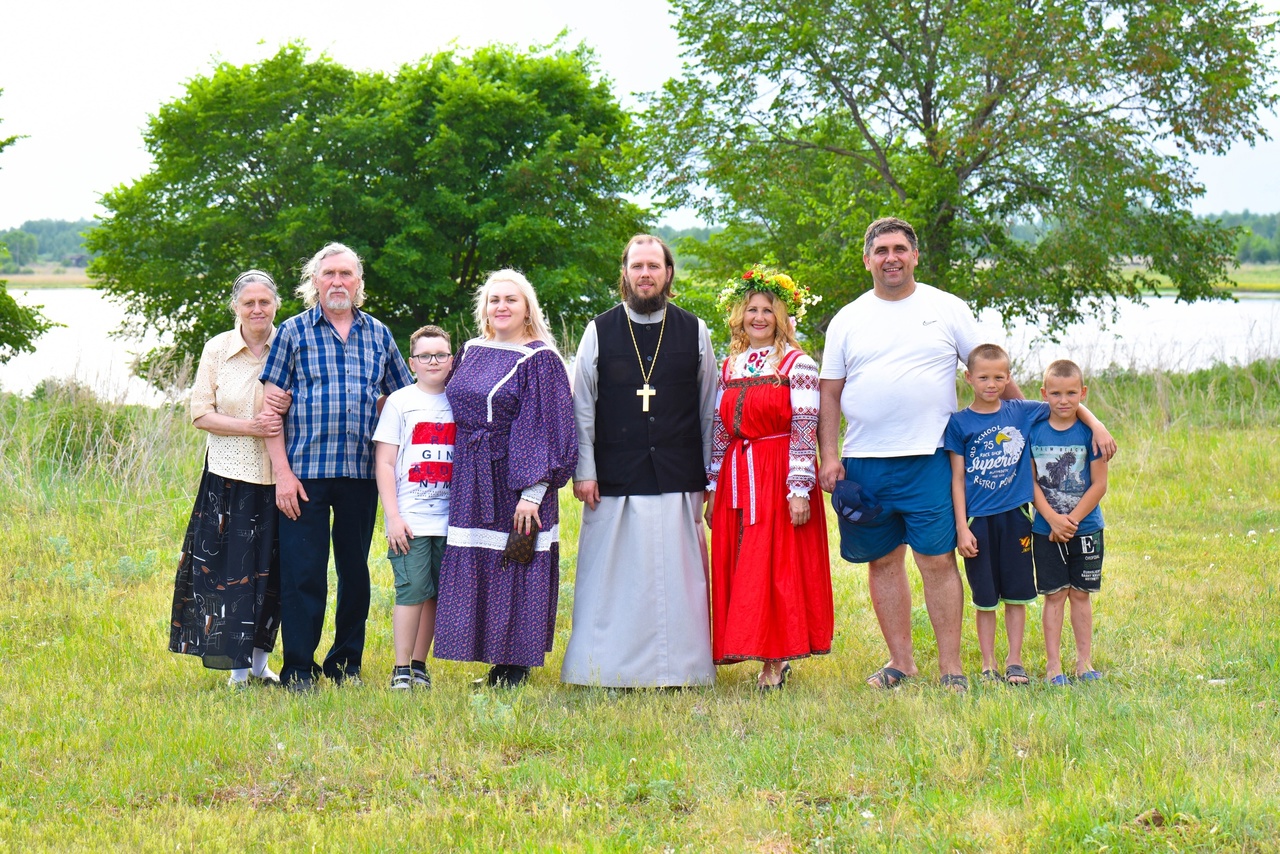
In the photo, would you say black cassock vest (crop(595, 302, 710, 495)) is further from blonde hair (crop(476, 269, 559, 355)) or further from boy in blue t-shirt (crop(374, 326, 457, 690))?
boy in blue t-shirt (crop(374, 326, 457, 690))

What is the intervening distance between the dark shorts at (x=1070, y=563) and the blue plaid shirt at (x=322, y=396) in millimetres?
3115

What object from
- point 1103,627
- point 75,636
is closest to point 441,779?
point 75,636

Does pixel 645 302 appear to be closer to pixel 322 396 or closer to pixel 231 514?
pixel 322 396

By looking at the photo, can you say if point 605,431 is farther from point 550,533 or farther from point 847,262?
point 847,262

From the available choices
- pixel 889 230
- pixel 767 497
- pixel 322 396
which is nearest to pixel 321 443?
pixel 322 396

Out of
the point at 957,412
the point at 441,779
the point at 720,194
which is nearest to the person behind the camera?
the point at 441,779

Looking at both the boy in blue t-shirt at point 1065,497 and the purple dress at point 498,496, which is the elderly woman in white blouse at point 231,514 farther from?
the boy in blue t-shirt at point 1065,497

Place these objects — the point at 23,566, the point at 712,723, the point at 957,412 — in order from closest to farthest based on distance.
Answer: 1. the point at 712,723
2. the point at 957,412
3. the point at 23,566

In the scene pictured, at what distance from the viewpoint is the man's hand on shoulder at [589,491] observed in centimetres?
545

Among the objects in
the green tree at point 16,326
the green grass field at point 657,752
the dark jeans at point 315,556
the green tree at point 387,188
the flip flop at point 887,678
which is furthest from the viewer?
the green tree at point 387,188

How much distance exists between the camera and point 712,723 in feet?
15.9

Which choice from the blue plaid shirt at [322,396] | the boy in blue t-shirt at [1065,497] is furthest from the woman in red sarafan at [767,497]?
the blue plaid shirt at [322,396]

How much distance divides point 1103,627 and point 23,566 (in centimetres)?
705

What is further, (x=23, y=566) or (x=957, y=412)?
(x=23, y=566)
